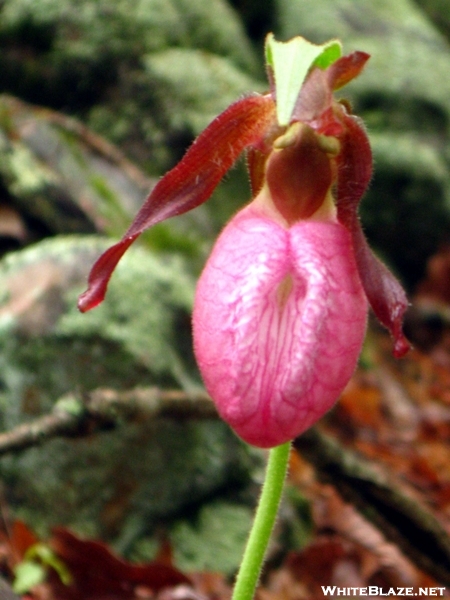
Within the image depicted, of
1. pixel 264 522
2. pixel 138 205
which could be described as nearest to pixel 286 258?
pixel 264 522

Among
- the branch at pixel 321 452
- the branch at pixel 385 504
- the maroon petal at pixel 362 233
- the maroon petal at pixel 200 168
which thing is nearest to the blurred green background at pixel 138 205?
the branch at pixel 321 452

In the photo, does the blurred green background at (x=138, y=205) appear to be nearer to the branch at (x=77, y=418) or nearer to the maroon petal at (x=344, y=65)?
the branch at (x=77, y=418)

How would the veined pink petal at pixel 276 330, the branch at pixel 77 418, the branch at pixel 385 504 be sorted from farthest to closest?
the branch at pixel 385 504
the branch at pixel 77 418
the veined pink petal at pixel 276 330

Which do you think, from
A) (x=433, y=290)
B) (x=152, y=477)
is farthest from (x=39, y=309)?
(x=433, y=290)

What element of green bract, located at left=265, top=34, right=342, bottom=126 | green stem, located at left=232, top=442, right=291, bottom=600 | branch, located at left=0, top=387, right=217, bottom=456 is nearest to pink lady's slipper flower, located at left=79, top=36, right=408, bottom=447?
green bract, located at left=265, top=34, right=342, bottom=126

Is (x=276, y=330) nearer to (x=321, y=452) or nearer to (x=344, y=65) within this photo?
(x=344, y=65)

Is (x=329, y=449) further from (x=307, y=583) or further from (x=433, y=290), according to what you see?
A: (x=433, y=290)
